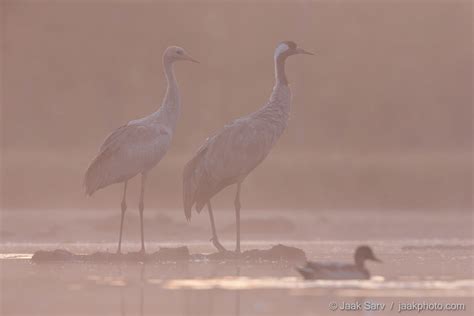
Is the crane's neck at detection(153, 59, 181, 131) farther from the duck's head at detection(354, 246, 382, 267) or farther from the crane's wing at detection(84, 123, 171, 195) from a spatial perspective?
the duck's head at detection(354, 246, 382, 267)

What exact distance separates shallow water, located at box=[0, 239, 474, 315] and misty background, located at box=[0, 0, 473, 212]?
1004 cm

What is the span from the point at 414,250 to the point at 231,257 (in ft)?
10.1

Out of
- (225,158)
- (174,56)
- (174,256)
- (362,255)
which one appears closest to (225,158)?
(225,158)

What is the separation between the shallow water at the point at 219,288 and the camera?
1376 centimetres

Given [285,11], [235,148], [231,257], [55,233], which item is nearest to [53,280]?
[231,257]

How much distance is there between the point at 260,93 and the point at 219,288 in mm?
24097

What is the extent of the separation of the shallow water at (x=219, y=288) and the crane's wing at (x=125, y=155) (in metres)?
1.55

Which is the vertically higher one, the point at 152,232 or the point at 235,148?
the point at 235,148

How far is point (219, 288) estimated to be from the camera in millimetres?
15203

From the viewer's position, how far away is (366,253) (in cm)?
1598

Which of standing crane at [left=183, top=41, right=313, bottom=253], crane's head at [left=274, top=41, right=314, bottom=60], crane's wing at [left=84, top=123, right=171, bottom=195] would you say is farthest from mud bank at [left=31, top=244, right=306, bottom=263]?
crane's head at [left=274, top=41, right=314, bottom=60]

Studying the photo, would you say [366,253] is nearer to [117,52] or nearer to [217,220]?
[217,220]

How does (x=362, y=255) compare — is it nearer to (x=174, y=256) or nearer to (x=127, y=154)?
(x=174, y=256)

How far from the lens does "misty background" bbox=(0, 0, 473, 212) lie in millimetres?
30797
